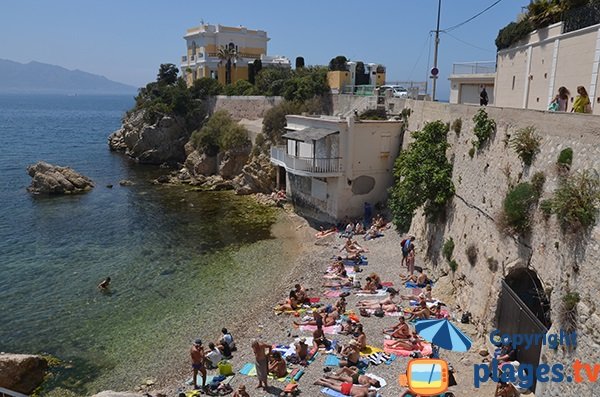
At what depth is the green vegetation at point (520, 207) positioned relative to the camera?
42.0ft

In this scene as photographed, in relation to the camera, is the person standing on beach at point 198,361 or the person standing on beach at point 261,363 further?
the person standing on beach at point 198,361

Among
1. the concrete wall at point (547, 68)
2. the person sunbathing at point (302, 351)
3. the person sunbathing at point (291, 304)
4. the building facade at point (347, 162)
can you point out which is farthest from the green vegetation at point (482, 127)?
the building facade at point (347, 162)

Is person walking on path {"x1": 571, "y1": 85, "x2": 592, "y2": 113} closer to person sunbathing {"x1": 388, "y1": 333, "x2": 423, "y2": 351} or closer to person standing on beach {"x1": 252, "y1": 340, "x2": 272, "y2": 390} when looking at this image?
person sunbathing {"x1": 388, "y1": 333, "x2": 423, "y2": 351}

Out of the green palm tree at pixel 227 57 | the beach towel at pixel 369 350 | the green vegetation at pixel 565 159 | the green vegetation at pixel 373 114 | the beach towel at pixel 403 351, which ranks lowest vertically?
the beach towel at pixel 369 350

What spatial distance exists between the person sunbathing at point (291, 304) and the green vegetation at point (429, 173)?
649cm

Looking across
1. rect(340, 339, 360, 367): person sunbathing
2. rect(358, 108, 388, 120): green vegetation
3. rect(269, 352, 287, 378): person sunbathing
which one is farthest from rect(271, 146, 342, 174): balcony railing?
rect(269, 352, 287, 378): person sunbathing

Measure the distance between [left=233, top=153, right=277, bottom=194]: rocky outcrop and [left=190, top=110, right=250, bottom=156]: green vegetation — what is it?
3631 mm

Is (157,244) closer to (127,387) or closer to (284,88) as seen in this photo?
(127,387)

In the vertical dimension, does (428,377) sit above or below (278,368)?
above

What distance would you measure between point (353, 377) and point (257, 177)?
24.3m

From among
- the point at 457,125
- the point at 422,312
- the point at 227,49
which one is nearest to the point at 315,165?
the point at 457,125

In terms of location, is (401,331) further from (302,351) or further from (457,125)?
(457,125)

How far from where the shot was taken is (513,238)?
43.9ft

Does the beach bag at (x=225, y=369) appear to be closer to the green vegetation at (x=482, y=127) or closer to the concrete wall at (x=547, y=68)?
the green vegetation at (x=482, y=127)
